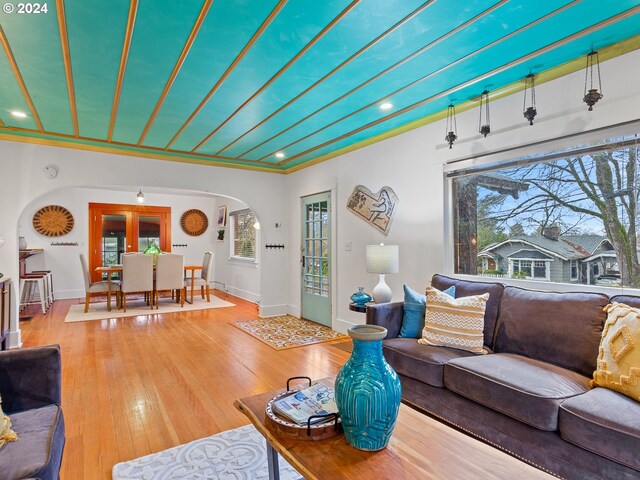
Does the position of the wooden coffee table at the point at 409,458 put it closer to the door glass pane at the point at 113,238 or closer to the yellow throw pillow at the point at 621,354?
the yellow throw pillow at the point at 621,354

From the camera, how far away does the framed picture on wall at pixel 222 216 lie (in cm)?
848

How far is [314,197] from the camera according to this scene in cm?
524

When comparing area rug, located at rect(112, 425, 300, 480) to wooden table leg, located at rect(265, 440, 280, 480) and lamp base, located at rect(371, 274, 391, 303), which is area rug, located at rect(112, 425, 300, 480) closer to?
wooden table leg, located at rect(265, 440, 280, 480)

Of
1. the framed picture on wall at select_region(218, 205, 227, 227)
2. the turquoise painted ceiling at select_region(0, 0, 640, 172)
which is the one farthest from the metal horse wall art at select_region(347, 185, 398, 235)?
the framed picture on wall at select_region(218, 205, 227, 227)

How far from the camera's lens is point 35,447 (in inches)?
49.1

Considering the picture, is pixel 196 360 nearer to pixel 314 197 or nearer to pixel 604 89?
pixel 314 197

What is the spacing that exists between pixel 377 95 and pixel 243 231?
17.9 feet

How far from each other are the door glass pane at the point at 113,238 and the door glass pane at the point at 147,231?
323 millimetres

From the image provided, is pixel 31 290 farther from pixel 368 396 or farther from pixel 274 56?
pixel 368 396

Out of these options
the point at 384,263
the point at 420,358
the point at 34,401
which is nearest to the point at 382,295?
the point at 384,263

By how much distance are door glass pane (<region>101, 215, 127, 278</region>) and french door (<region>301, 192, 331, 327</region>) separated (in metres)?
5.11

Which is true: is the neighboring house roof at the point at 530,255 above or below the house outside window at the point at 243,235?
below

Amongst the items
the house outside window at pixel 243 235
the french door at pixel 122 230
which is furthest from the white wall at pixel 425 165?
the french door at pixel 122 230

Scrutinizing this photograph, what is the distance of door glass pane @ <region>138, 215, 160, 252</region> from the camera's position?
835 centimetres
